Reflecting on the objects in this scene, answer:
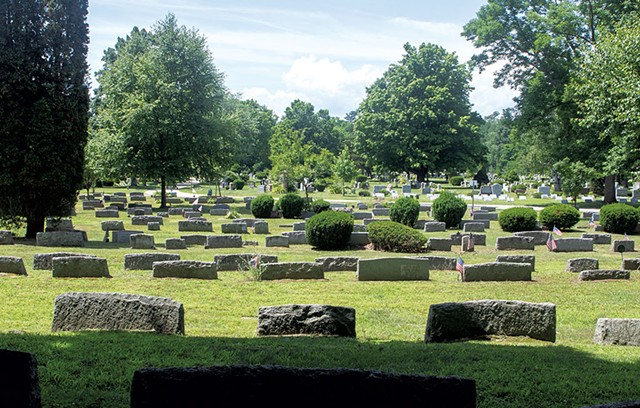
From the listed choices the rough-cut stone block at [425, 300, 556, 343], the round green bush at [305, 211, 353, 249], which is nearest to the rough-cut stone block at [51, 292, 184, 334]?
the rough-cut stone block at [425, 300, 556, 343]

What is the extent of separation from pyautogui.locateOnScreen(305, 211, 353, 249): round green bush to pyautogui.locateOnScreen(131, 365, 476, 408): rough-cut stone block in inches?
732

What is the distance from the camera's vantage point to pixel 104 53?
251 ft

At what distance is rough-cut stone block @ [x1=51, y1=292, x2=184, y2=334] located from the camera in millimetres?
8484

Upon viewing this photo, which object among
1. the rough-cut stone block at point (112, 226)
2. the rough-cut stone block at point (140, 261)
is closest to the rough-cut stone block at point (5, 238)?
the rough-cut stone block at point (112, 226)

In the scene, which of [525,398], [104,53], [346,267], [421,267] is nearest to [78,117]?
[346,267]

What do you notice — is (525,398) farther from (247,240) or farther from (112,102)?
(112,102)

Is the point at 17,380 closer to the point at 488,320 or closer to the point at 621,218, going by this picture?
the point at 488,320

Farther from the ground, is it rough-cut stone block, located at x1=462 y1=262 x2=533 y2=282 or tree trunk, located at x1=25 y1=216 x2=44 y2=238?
tree trunk, located at x1=25 y1=216 x2=44 y2=238

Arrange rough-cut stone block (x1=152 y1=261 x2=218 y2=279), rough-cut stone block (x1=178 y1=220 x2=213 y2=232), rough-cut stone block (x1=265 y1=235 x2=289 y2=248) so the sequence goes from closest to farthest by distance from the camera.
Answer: rough-cut stone block (x1=152 y1=261 x2=218 y2=279)
rough-cut stone block (x1=265 y1=235 x2=289 y2=248)
rough-cut stone block (x1=178 y1=220 x2=213 y2=232)

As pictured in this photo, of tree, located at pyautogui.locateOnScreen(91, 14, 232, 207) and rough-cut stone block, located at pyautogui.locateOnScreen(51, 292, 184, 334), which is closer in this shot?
rough-cut stone block, located at pyautogui.locateOnScreen(51, 292, 184, 334)

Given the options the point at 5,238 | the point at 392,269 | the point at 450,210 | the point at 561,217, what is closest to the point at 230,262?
the point at 392,269

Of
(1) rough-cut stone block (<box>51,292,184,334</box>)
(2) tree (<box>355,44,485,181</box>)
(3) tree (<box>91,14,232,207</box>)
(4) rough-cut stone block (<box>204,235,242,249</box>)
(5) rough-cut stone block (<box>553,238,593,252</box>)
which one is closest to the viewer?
(1) rough-cut stone block (<box>51,292,184,334</box>)

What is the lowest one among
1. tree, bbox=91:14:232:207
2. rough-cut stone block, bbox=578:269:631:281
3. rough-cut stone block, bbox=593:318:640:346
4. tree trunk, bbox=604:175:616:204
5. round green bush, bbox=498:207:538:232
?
rough-cut stone block, bbox=578:269:631:281

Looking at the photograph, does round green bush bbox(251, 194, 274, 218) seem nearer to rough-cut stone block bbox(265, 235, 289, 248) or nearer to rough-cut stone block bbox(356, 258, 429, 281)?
rough-cut stone block bbox(265, 235, 289, 248)
